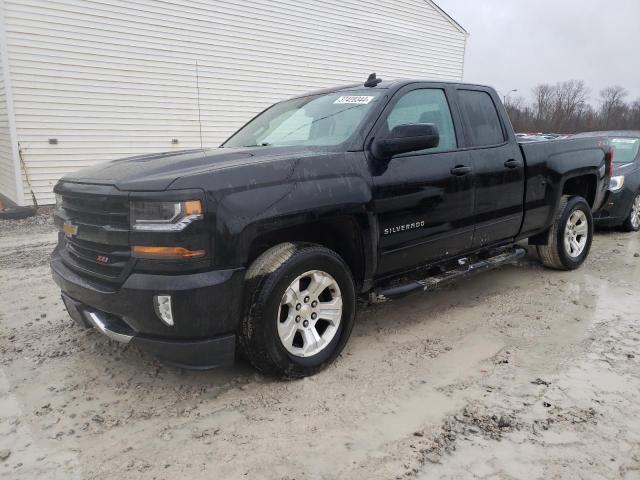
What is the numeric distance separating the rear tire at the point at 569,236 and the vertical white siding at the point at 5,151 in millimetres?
9842

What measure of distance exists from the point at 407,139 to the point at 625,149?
688 centimetres

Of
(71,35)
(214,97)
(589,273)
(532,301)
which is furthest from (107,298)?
(214,97)

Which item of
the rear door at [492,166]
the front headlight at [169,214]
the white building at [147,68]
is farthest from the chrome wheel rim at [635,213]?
the white building at [147,68]

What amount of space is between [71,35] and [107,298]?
30.1 feet

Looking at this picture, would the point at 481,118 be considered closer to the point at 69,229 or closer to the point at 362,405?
the point at 362,405

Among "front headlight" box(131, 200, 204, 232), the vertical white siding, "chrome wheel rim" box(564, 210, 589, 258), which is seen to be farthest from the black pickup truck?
the vertical white siding

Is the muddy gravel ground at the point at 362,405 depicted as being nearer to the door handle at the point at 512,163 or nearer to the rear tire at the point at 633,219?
the door handle at the point at 512,163

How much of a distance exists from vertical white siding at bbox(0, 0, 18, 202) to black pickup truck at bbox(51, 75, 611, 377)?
7.76m

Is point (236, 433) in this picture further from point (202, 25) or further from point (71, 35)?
point (202, 25)

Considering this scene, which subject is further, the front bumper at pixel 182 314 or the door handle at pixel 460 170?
the door handle at pixel 460 170

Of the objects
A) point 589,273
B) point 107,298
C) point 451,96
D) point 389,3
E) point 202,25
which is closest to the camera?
point 107,298

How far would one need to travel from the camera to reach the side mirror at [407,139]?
3.19 metres

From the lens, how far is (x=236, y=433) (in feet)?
8.34

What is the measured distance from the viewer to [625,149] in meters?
8.23
